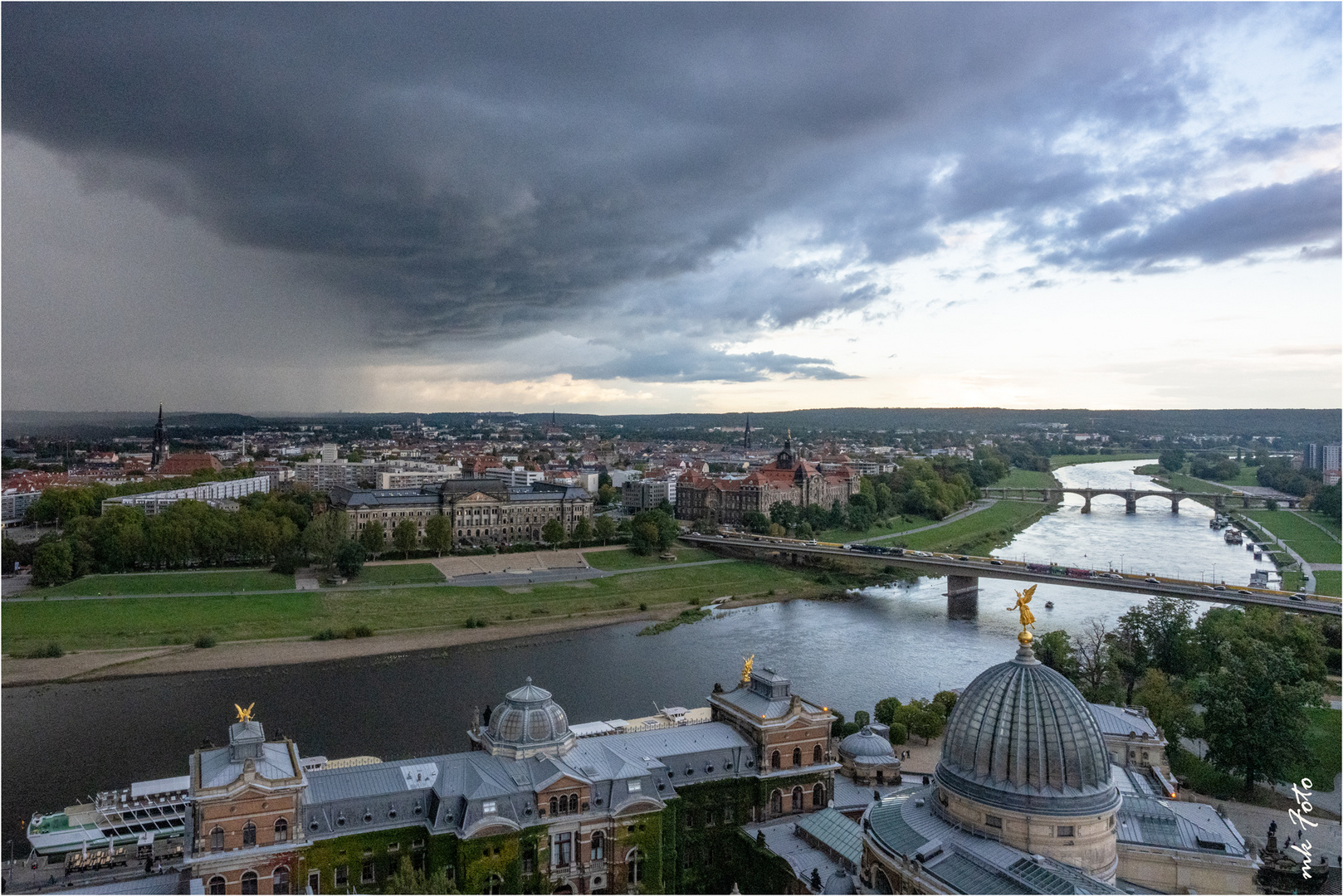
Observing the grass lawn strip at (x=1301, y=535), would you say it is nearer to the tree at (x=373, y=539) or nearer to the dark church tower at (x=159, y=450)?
the tree at (x=373, y=539)

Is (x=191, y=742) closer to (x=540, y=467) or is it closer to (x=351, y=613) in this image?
(x=351, y=613)

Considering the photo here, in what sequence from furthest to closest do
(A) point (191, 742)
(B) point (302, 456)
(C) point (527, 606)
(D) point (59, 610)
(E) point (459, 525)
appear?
(B) point (302, 456) → (E) point (459, 525) → (C) point (527, 606) → (D) point (59, 610) → (A) point (191, 742)

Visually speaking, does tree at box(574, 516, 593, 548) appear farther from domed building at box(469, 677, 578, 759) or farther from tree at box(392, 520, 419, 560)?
domed building at box(469, 677, 578, 759)

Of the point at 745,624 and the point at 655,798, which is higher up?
the point at 655,798

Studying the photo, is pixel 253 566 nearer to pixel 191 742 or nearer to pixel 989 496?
pixel 191 742

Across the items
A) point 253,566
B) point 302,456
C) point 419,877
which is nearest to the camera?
point 419,877

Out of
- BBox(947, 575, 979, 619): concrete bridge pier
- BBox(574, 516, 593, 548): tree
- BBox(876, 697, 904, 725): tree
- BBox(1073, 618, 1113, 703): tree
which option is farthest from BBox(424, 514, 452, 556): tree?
BBox(1073, 618, 1113, 703): tree

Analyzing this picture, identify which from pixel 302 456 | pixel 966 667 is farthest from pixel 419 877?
pixel 302 456

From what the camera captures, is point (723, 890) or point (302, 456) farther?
point (302, 456)
